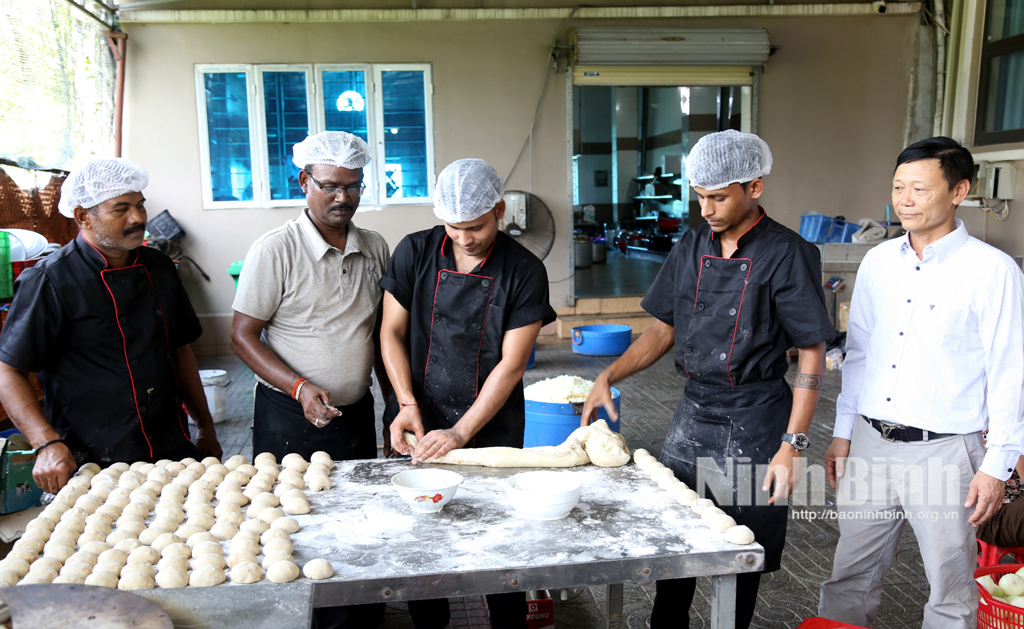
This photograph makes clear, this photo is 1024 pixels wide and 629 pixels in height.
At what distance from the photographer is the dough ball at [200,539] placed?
64.1 inches

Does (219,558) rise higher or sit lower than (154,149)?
lower

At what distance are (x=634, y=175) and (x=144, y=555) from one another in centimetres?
1684

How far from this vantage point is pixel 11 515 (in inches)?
89.2

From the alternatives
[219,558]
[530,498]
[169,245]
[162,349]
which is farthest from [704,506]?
[169,245]

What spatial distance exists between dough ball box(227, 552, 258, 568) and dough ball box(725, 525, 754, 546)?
1071 millimetres

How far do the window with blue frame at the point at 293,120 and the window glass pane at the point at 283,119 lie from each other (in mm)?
10

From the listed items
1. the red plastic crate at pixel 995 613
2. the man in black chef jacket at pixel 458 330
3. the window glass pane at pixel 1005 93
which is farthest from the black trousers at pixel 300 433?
the window glass pane at pixel 1005 93

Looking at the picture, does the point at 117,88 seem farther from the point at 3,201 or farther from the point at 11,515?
the point at 11,515

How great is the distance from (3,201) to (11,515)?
323 cm

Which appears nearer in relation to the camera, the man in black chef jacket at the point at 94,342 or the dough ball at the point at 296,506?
the dough ball at the point at 296,506

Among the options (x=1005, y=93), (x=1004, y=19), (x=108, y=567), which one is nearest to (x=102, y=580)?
(x=108, y=567)

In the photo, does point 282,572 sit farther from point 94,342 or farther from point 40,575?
point 94,342

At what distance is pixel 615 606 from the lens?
2129 mm

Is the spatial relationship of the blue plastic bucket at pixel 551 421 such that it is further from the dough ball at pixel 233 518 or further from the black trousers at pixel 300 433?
the dough ball at pixel 233 518
